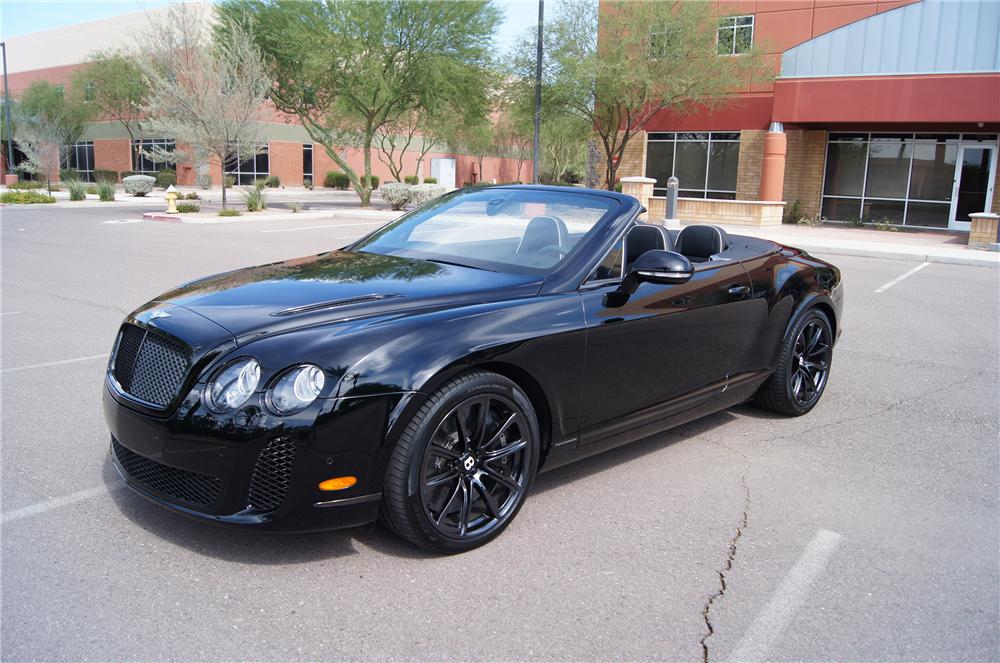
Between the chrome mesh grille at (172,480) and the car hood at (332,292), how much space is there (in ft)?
1.86

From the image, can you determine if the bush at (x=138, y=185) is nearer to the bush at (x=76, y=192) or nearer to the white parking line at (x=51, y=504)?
the bush at (x=76, y=192)

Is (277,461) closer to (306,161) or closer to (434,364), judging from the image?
(434,364)

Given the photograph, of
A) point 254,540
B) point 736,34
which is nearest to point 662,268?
point 254,540

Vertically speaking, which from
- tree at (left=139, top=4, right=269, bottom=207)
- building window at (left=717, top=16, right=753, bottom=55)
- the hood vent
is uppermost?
building window at (left=717, top=16, right=753, bottom=55)

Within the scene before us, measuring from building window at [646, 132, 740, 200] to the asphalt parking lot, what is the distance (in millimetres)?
23754

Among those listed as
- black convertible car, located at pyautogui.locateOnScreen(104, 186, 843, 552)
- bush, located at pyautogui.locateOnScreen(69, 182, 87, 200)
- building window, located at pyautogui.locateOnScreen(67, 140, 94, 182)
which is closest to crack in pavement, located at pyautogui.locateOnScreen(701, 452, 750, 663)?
black convertible car, located at pyautogui.locateOnScreen(104, 186, 843, 552)

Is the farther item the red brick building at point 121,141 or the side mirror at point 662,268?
the red brick building at point 121,141

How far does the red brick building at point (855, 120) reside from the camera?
2244cm

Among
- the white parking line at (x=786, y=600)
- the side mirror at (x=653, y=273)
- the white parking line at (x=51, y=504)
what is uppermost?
the side mirror at (x=653, y=273)

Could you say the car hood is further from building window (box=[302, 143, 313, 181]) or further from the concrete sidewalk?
building window (box=[302, 143, 313, 181])

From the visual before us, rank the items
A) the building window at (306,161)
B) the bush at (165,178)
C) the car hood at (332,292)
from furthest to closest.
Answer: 1. the building window at (306,161)
2. the bush at (165,178)
3. the car hood at (332,292)

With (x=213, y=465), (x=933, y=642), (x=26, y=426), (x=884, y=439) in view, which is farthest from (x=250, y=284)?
(x=884, y=439)

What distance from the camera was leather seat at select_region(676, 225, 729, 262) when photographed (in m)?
4.93

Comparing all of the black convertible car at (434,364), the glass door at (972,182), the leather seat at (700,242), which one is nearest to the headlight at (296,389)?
the black convertible car at (434,364)
